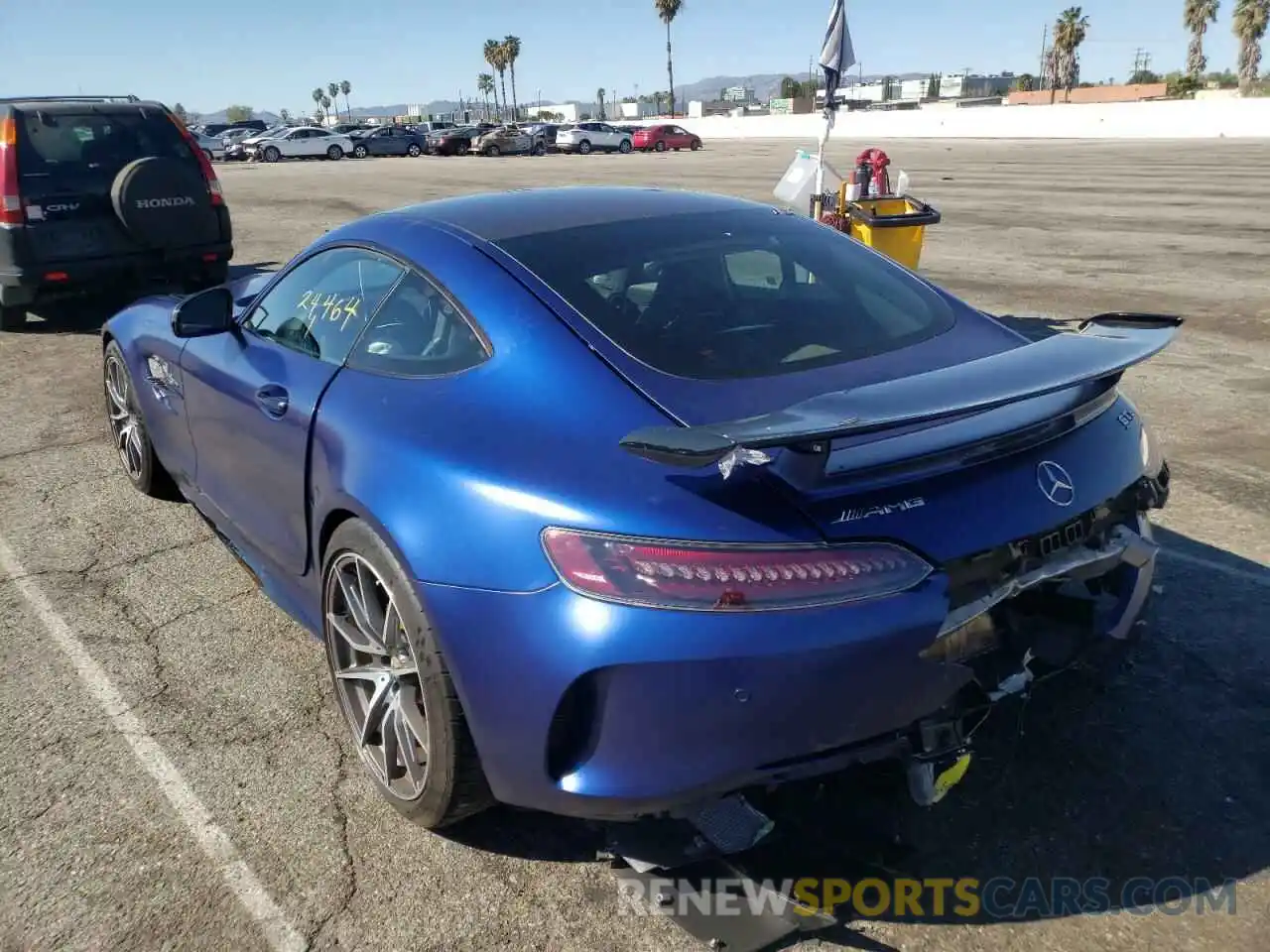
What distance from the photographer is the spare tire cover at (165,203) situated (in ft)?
27.1

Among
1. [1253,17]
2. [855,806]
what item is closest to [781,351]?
[855,806]

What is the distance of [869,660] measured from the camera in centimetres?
204

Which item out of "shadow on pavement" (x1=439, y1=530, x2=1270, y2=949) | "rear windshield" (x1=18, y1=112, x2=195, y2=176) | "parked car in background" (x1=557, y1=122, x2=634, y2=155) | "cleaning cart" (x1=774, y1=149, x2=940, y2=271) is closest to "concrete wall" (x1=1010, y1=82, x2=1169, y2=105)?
"parked car in background" (x1=557, y1=122, x2=634, y2=155)

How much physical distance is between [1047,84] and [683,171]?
338 ft

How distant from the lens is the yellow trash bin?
7707mm

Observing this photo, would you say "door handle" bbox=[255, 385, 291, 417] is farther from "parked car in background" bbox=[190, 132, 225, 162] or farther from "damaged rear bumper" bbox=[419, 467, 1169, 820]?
"parked car in background" bbox=[190, 132, 225, 162]

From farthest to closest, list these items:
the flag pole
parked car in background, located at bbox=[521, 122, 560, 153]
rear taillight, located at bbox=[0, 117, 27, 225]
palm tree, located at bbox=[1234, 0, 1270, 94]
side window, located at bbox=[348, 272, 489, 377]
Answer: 1. palm tree, located at bbox=[1234, 0, 1270, 94]
2. parked car in background, located at bbox=[521, 122, 560, 153]
3. the flag pole
4. rear taillight, located at bbox=[0, 117, 27, 225]
5. side window, located at bbox=[348, 272, 489, 377]

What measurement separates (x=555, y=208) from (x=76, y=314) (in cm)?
851

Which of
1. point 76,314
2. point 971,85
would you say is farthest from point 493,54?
point 76,314

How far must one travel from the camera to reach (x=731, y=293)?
2.90 metres

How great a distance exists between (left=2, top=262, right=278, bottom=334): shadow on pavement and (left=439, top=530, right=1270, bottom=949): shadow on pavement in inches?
315

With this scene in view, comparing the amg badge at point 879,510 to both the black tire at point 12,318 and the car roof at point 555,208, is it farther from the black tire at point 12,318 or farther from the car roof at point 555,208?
the black tire at point 12,318

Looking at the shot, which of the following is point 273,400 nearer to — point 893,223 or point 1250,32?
point 893,223

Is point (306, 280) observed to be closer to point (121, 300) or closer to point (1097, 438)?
point (1097, 438)
